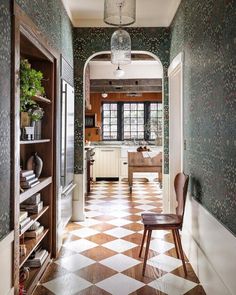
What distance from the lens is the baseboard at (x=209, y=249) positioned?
2094 millimetres

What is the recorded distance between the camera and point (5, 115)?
2.03 m

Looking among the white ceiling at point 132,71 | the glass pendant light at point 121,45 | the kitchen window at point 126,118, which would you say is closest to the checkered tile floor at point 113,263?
the glass pendant light at point 121,45

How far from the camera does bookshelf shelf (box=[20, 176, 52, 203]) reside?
257cm

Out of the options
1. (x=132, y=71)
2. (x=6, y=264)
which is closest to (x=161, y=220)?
(x=6, y=264)

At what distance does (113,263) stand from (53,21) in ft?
8.51

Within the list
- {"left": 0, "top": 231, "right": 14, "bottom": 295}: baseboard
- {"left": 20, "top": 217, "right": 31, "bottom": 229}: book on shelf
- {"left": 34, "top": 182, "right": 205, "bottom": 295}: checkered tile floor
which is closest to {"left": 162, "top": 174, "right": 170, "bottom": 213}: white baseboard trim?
{"left": 34, "top": 182, "right": 205, "bottom": 295}: checkered tile floor

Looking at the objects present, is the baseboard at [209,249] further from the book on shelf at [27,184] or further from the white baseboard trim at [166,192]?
the book on shelf at [27,184]

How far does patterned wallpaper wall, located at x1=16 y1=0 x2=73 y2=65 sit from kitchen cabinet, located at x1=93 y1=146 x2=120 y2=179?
507 cm

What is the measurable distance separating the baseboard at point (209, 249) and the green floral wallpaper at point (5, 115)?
4.60 feet

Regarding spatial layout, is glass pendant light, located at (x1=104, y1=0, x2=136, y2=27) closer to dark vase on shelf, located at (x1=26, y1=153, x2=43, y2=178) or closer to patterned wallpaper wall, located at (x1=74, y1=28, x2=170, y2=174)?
dark vase on shelf, located at (x1=26, y1=153, x2=43, y2=178)

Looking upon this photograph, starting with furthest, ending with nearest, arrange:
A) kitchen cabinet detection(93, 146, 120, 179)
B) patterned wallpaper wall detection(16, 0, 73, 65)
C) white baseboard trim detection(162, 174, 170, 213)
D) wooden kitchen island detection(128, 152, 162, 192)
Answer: kitchen cabinet detection(93, 146, 120, 179) → wooden kitchen island detection(128, 152, 162, 192) → white baseboard trim detection(162, 174, 170, 213) → patterned wallpaper wall detection(16, 0, 73, 65)

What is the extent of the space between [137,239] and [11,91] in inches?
109

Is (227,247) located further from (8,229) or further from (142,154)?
(142,154)

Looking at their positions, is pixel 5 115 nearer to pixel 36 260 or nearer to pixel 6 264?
pixel 6 264
